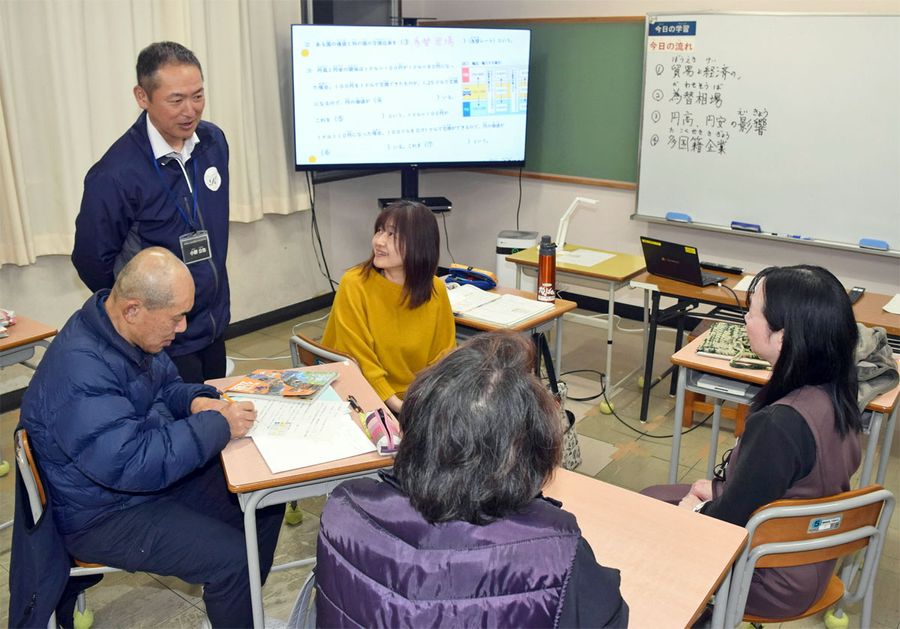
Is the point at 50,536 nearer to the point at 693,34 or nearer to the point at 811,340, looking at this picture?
the point at 811,340

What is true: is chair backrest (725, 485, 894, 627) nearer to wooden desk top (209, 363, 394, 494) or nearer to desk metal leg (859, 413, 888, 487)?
desk metal leg (859, 413, 888, 487)

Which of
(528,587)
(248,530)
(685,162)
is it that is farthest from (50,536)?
(685,162)

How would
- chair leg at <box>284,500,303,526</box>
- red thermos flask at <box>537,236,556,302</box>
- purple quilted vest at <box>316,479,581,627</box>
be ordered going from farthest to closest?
red thermos flask at <box>537,236,556,302</box> → chair leg at <box>284,500,303,526</box> → purple quilted vest at <box>316,479,581,627</box>

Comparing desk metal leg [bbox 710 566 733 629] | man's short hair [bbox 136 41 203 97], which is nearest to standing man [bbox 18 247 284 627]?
man's short hair [bbox 136 41 203 97]

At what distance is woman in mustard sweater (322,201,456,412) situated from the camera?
9.17 ft

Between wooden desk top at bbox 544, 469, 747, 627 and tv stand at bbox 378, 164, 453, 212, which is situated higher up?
tv stand at bbox 378, 164, 453, 212

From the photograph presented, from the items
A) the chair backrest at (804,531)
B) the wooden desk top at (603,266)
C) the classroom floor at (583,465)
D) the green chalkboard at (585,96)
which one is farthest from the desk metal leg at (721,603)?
the green chalkboard at (585,96)

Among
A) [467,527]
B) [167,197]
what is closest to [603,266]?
[167,197]

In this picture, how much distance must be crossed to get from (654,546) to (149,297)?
1.30 metres

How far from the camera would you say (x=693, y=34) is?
4.66 m

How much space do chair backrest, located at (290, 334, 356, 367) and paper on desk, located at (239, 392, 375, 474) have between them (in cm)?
37

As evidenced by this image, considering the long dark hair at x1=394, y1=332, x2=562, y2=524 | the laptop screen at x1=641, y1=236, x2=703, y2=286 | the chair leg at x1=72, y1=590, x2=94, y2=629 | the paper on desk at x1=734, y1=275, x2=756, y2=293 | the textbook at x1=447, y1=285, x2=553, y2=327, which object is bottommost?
the chair leg at x1=72, y1=590, x2=94, y2=629

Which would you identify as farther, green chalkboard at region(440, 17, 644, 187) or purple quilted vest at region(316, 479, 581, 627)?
green chalkboard at region(440, 17, 644, 187)

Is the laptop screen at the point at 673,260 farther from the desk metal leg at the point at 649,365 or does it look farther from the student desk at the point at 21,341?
the student desk at the point at 21,341
